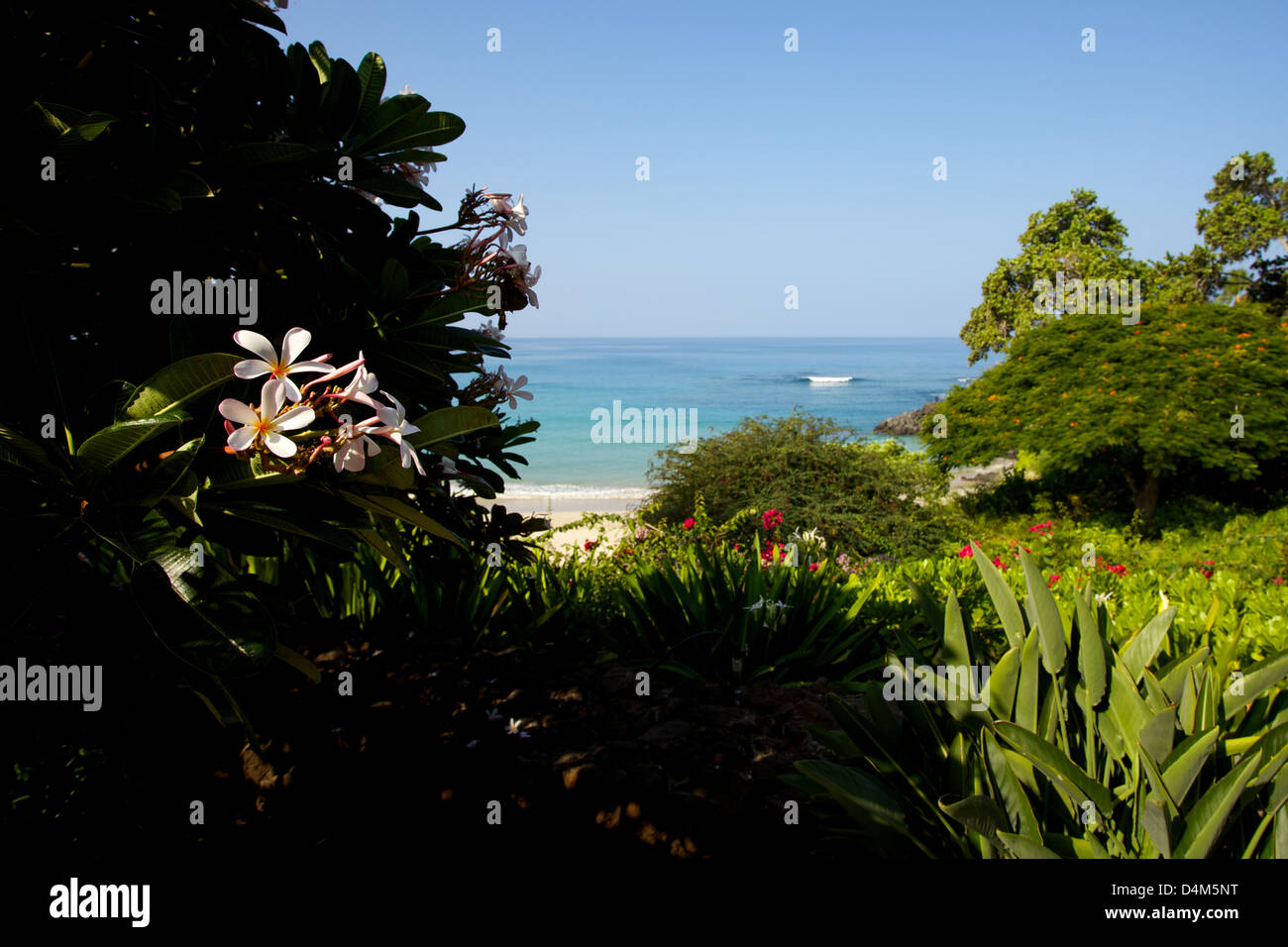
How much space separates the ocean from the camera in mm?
23812

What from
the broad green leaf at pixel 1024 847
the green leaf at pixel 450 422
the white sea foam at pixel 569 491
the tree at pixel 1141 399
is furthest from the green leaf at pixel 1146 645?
the white sea foam at pixel 569 491

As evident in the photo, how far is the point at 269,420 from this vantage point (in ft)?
3.91

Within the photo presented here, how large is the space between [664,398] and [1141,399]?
40.2 metres

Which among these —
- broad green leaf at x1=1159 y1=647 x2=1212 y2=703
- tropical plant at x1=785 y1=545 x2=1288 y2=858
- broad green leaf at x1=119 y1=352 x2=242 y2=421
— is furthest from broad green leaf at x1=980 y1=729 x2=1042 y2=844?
broad green leaf at x1=119 y1=352 x2=242 y2=421

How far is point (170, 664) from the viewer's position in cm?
151

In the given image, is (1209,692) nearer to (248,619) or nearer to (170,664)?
(248,619)

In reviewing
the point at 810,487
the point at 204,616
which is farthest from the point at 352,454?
the point at 810,487

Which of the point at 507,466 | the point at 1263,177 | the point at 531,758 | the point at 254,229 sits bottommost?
the point at 531,758

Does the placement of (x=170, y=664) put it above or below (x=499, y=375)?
below

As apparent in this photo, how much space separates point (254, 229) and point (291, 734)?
1965 millimetres

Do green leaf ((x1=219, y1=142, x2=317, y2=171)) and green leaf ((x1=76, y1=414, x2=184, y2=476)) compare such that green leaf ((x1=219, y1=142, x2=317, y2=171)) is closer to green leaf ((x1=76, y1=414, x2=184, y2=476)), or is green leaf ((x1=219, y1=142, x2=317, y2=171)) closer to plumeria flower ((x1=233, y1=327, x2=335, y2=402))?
plumeria flower ((x1=233, y1=327, x2=335, y2=402))

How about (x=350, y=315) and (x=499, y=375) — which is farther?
(x=499, y=375)
